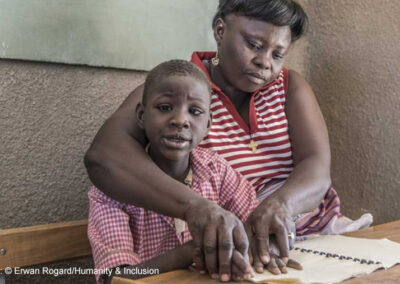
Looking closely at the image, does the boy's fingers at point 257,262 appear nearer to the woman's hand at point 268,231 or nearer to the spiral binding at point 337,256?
the woman's hand at point 268,231

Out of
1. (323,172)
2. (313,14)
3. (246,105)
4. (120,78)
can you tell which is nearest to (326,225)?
(323,172)

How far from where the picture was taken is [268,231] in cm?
132

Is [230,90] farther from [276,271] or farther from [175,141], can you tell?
[276,271]

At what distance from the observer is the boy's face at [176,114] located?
150cm

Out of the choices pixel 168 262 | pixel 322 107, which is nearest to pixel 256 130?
pixel 168 262

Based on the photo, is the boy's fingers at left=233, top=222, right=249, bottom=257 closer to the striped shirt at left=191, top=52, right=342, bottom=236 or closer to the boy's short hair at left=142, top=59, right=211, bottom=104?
the boy's short hair at left=142, top=59, right=211, bottom=104

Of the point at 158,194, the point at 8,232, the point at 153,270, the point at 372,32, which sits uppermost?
the point at 372,32

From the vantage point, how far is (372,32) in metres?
2.48

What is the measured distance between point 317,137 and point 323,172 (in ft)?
0.51

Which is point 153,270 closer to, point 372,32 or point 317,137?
point 317,137

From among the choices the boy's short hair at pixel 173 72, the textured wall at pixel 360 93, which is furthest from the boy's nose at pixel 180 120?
the textured wall at pixel 360 93

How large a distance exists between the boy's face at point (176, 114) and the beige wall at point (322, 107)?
525 millimetres

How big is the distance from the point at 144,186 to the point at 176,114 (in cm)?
23

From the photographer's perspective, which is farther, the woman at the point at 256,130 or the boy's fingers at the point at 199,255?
the woman at the point at 256,130
